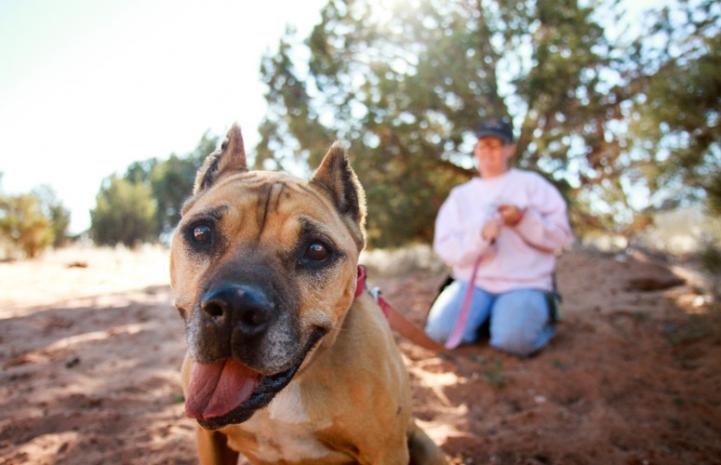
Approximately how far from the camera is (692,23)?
8648mm

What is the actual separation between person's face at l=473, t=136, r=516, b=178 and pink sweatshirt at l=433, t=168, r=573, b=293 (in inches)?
3.3

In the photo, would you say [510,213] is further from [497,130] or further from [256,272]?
[256,272]

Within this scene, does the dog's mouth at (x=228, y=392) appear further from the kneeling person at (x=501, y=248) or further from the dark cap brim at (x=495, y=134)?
the dark cap brim at (x=495, y=134)

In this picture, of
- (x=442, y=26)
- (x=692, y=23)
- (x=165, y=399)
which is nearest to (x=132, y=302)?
(x=165, y=399)

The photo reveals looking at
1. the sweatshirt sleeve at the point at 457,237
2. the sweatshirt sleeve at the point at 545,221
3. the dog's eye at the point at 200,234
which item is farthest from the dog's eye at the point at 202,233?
the sweatshirt sleeve at the point at 545,221

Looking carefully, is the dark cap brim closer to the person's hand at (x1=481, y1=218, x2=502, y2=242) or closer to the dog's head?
the person's hand at (x1=481, y1=218, x2=502, y2=242)

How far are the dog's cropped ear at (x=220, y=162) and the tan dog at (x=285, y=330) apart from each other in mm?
52

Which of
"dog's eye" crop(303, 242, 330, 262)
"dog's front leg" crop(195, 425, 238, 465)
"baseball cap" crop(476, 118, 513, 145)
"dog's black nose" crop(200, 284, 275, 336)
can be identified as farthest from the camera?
"baseball cap" crop(476, 118, 513, 145)

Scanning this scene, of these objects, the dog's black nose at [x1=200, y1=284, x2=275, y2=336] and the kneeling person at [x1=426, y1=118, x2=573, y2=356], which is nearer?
the dog's black nose at [x1=200, y1=284, x2=275, y2=336]

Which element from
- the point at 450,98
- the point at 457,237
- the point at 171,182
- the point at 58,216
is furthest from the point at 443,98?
the point at 171,182

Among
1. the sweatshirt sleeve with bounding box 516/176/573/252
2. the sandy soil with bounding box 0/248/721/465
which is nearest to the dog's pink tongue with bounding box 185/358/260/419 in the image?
the sandy soil with bounding box 0/248/721/465

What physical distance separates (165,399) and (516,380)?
2.62 meters

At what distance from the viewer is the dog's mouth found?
5.78 feet

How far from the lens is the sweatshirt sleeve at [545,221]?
4910mm
